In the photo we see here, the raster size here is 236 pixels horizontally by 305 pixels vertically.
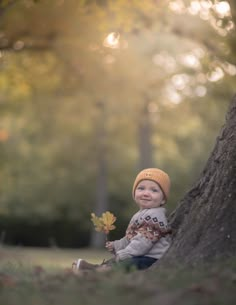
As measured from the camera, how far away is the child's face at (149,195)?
5.92m

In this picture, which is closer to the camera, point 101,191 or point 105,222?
point 105,222

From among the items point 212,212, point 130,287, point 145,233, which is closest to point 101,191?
point 145,233

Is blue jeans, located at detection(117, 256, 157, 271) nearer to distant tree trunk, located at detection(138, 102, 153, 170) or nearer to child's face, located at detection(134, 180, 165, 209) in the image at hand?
child's face, located at detection(134, 180, 165, 209)

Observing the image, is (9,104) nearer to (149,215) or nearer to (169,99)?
(169,99)

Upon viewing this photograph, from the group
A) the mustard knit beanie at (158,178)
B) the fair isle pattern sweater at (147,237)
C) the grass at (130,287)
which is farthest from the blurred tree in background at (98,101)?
the grass at (130,287)

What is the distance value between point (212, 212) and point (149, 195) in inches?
28.5

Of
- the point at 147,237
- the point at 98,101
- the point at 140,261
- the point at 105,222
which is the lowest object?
the point at 140,261

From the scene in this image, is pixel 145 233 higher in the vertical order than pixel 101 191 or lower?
lower

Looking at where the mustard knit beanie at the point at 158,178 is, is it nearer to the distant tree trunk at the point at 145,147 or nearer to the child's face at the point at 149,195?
the child's face at the point at 149,195

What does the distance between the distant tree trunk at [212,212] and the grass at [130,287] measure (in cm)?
26

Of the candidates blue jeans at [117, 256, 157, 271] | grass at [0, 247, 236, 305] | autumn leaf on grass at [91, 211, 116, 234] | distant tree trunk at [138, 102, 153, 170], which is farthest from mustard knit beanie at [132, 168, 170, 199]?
distant tree trunk at [138, 102, 153, 170]

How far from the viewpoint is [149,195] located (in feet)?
19.4

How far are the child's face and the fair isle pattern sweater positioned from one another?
11 cm

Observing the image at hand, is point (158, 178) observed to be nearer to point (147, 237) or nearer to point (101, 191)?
point (147, 237)
